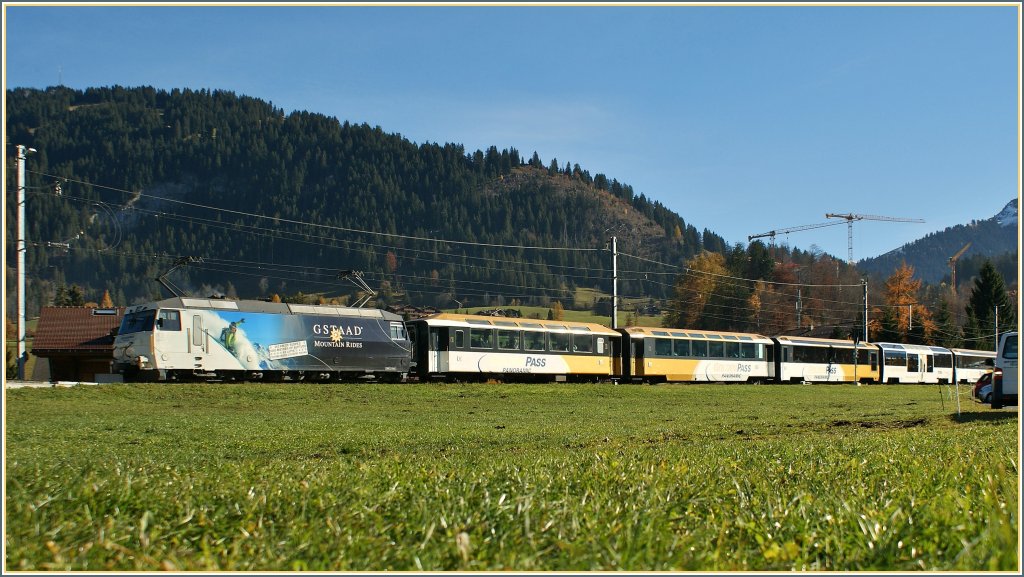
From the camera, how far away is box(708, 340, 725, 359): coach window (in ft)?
173

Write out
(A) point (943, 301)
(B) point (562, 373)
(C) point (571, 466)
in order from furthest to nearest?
(A) point (943, 301), (B) point (562, 373), (C) point (571, 466)

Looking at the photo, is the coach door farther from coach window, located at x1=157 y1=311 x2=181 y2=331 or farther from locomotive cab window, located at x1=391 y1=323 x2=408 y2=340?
coach window, located at x1=157 y1=311 x2=181 y2=331

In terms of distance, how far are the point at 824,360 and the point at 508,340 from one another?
2816 centimetres

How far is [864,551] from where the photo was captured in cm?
416

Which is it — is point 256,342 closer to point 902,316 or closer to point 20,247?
point 20,247

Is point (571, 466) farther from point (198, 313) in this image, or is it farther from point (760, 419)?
point (198, 313)

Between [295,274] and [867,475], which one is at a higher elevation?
[295,274]

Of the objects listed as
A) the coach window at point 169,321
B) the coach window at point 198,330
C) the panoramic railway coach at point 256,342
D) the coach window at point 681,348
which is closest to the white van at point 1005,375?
the panoramic railway coach at point 256,342

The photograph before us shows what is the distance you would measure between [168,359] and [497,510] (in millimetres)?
32102

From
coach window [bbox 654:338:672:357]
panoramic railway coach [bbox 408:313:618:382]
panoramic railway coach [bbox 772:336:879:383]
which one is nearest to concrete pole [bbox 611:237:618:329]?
panoramic railway coach [bbox 408:313:618:382]

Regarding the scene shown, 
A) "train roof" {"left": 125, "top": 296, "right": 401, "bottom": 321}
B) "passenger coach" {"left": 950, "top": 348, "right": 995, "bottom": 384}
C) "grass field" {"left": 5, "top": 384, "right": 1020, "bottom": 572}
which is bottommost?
"passenger coach" {"left": 950, "top": 348, "right": 995, "bottom": 384}

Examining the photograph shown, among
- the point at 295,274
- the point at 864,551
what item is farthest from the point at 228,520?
the point at 295,274

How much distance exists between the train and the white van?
Result: 7.86ft

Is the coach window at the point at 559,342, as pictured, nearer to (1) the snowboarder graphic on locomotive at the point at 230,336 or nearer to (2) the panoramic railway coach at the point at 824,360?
(1) the snowboarder graphic on locomotive at the point at 230,336
